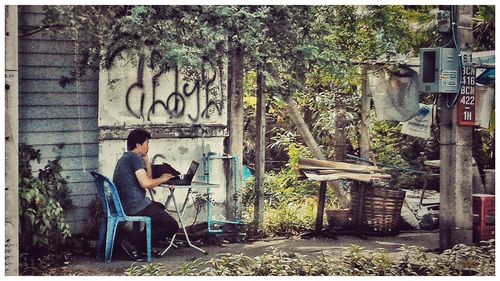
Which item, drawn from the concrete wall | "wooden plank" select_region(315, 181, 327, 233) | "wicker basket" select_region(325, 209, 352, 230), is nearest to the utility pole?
"wicker basket" select_region(325, 209, 352, 230)

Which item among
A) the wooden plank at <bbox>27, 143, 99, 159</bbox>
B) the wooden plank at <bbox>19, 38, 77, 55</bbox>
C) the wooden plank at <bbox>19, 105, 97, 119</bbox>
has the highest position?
the wooden plank at <bbox>19, 38, 77, 55</bbox>

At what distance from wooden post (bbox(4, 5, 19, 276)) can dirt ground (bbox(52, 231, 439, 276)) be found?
556 millimetres

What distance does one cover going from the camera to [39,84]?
308 inches

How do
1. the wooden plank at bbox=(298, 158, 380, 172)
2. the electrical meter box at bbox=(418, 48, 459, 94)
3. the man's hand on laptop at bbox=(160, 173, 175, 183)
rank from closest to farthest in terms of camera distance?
the man's hand on laptop at bbox=(160, 173, 175, 183)
the electrical meter box at bbox=(418, 48, 459, 94)
the wooden plank at bbox=(298, 158, 380, 172)

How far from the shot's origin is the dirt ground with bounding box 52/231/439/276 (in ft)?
26.0

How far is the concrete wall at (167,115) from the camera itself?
8.05m

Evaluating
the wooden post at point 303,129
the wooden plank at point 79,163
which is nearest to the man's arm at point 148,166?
the wooden plank at point 79,163

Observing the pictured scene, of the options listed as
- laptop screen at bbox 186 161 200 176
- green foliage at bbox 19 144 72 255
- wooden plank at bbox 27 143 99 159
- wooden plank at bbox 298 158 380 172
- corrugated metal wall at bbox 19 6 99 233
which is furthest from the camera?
wooden plank at bbox 298 158 380 172

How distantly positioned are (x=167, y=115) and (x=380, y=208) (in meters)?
2.17

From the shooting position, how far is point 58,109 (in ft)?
26.0

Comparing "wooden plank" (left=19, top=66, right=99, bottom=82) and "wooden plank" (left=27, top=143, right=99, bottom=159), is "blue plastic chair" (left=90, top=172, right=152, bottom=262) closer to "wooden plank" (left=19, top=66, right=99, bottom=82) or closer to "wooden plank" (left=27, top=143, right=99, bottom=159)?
"wooden plank" (left=27, top=143, right=99, bottom=159)

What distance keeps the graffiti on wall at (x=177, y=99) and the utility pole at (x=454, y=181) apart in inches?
82.7

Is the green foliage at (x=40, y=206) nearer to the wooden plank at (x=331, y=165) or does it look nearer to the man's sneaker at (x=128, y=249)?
the man's sneaker at (x=128, y=249)

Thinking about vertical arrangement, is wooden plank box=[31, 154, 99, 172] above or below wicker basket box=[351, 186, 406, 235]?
above
